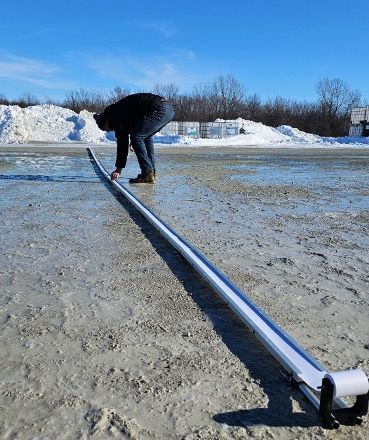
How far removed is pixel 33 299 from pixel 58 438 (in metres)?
1.10

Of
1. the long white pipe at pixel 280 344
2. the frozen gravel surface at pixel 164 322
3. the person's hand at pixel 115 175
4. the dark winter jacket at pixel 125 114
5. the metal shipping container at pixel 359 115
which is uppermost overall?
the metal shipping container at pixel 359 115

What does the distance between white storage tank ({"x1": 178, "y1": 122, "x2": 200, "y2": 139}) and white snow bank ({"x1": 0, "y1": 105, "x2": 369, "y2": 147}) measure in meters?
3.89

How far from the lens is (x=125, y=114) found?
687cm

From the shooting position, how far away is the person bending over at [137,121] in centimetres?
684

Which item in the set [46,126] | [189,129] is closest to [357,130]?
[189,129]

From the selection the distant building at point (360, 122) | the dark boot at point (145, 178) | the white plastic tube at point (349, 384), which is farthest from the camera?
the distant building at point (360, 122)

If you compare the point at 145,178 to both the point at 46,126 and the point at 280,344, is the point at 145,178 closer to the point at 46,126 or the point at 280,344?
the point at 280,344

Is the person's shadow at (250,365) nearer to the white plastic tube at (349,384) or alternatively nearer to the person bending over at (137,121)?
the white plastic tube at (349,384)

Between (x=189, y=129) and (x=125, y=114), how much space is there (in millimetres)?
35507

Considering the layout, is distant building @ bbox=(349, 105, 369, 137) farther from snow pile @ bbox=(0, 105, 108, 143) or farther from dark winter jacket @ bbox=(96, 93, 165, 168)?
dark winter jacket @ bbox=(96, 93, 165, 168)

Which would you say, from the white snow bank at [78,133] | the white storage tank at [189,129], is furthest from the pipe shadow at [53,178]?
the white storage tank at [189,129]

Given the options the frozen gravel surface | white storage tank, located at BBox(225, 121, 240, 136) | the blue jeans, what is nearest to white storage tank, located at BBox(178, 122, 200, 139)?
white storage tank, located at BBox(225, 121, 240, 136)

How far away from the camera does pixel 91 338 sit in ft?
6.10

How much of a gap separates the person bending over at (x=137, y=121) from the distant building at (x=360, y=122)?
42.4 metres
